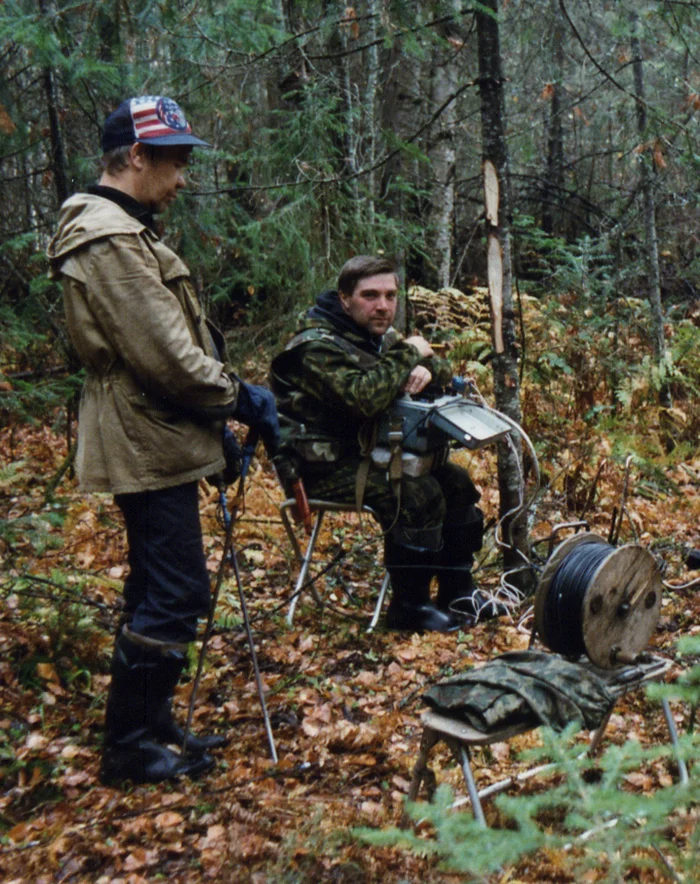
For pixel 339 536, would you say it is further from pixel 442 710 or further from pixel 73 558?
pixel 442 710

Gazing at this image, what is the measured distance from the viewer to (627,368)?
9695mm

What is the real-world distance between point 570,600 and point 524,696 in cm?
57

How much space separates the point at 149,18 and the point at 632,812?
23.7 feet

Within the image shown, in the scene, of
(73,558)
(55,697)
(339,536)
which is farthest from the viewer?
(339,536)

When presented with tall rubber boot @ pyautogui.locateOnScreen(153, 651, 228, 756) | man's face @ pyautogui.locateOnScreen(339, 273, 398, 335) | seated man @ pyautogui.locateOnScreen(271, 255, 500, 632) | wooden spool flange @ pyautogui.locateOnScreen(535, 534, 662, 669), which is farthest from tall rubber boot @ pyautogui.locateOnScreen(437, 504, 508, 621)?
tall rubber boot @ pyautogui.locateOnScreen(153, 651, 228, 756)

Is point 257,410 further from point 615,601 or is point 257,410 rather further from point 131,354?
point 615,601

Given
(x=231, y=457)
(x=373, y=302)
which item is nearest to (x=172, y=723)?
(x=231, y=457)

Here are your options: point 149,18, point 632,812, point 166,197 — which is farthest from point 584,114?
point 632,812

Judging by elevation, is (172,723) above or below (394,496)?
below

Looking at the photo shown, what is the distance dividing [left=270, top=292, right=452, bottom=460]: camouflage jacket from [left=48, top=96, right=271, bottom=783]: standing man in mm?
1308

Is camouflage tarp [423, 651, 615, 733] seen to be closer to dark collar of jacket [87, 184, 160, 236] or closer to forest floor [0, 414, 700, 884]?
forest floor [0, 414, 700, 884]

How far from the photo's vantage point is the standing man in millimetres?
3352

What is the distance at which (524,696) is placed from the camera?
Result: 2879 millimetres

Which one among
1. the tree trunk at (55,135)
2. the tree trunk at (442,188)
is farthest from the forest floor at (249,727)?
the tree trunk at (442,188)
